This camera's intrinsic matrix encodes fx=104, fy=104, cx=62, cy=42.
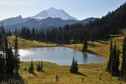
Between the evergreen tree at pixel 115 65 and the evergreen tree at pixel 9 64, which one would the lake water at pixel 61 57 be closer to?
the evergreen tree at pixel 115 65

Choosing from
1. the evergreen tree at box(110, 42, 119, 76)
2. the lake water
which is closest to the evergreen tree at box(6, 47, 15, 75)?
the lake water

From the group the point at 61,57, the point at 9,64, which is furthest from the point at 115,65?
the point at 61,57

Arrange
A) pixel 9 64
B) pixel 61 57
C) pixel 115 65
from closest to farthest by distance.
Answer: pixel 9 64
pixel 115 65
pixel 61 57

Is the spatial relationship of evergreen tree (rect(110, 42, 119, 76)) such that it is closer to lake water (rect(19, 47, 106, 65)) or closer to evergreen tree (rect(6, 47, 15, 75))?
lake water (rect(19, 47, 106, 65))

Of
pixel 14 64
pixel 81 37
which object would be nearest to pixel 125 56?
pixel 14 64

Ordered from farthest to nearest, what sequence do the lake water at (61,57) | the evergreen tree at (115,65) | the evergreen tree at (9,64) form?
1. the lake water at (61,57)
2. the evergreen tree at (115,65)
3. the evergreen tree at (9,64)

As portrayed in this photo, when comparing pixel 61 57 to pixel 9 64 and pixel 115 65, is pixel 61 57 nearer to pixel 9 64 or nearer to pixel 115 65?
pixel 115 65

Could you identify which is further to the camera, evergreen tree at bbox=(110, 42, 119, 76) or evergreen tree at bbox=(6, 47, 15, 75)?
evergreen tree at bbox=(110, 42, 119, 76)

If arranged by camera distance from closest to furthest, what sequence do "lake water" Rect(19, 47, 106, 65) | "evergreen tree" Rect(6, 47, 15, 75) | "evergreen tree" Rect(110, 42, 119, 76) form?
"evergreen tree" Rect(6, 47, 15, 75) < "evergreen tree" Rect(110, 42, 119, 76) < "lake water" Rect(19, 47, 106, 65)

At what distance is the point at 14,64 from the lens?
44031 mm

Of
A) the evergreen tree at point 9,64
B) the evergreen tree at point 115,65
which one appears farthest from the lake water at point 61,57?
the evergreen tree at point 9,64

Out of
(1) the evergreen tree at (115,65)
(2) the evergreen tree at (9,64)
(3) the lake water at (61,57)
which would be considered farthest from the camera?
(3) the lake water at (61,57)

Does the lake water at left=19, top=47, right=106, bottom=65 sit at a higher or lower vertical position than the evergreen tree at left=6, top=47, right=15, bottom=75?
lower

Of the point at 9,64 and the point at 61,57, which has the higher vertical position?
the point at 9,64
